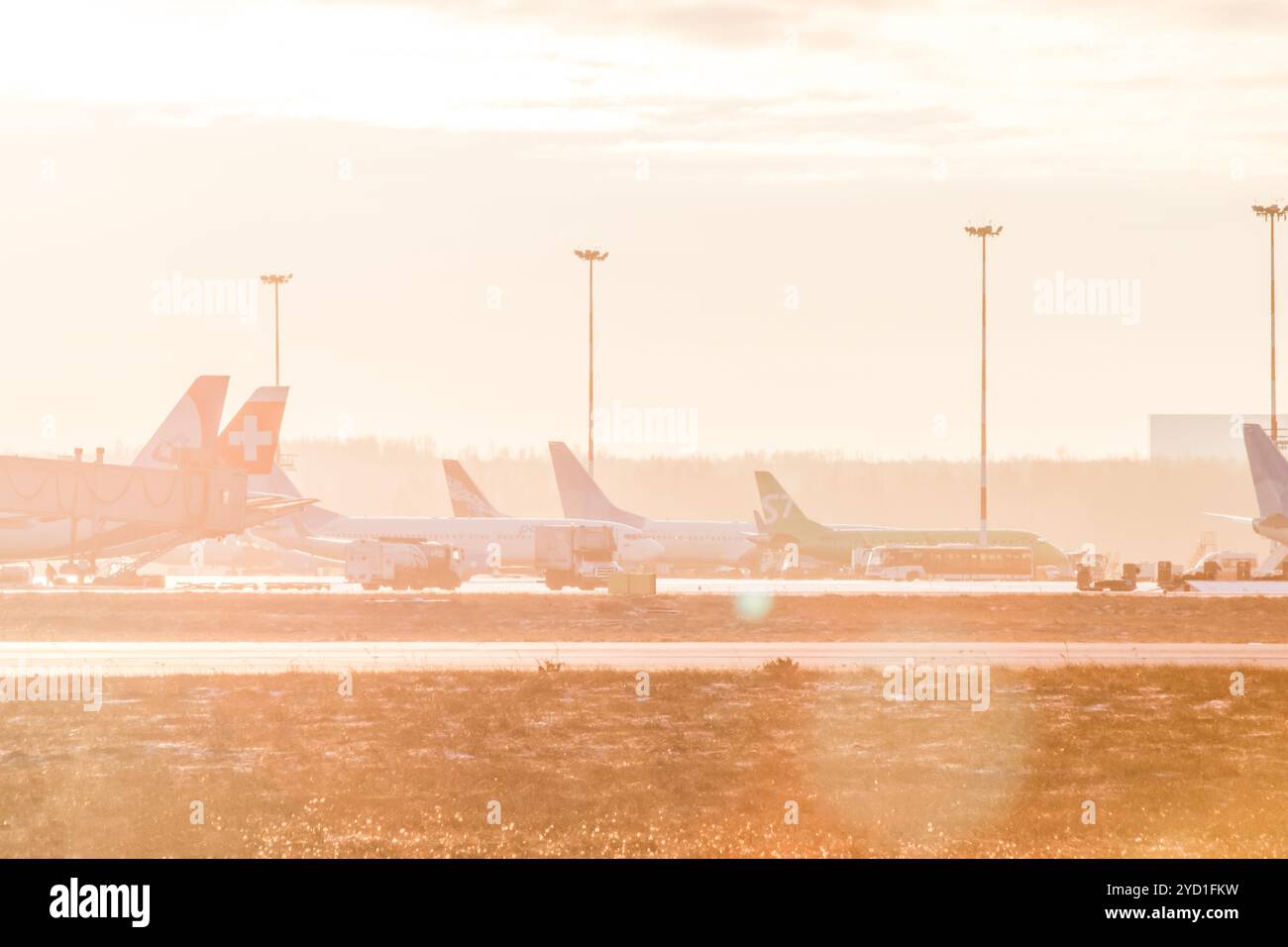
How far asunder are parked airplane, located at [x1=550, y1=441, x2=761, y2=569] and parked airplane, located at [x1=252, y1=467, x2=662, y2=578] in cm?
755

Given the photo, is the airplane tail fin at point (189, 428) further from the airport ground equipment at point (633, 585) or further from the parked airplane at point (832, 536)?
the parked airplane at point (832, 536)

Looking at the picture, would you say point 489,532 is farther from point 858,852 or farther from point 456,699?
point 858,852

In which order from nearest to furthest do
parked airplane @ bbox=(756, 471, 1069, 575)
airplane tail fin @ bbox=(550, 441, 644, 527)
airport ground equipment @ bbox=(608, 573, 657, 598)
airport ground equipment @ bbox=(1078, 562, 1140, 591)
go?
airport ground equipment @ bbox=(608, 573, 657, 598) < airport ground equipment @ bbox=(1078, 562, 1140, 591) < parked airplane @ bbox=(756, 471, 1069, 575) < airplane tail fin @ bbox=(550, 441, 644, 527)

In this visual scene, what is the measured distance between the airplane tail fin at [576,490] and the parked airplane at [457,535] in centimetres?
1341

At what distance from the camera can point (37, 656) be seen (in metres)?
49.8

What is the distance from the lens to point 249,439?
3627 inches

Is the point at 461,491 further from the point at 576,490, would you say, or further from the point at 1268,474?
the point at 1268,474

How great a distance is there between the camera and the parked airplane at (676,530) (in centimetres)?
12225

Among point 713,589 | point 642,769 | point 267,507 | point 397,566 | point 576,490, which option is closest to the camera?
point 642,769

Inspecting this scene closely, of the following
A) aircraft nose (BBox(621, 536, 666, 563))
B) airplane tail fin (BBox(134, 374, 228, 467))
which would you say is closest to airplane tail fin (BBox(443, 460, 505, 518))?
aircraft nose (BBox(621, 536, 666, 563))

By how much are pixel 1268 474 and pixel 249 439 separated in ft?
203

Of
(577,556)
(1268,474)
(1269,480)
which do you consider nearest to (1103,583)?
(1269,480)

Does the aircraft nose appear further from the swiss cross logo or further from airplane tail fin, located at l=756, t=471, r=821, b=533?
the swiss cross logo

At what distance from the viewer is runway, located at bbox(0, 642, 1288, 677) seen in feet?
153
